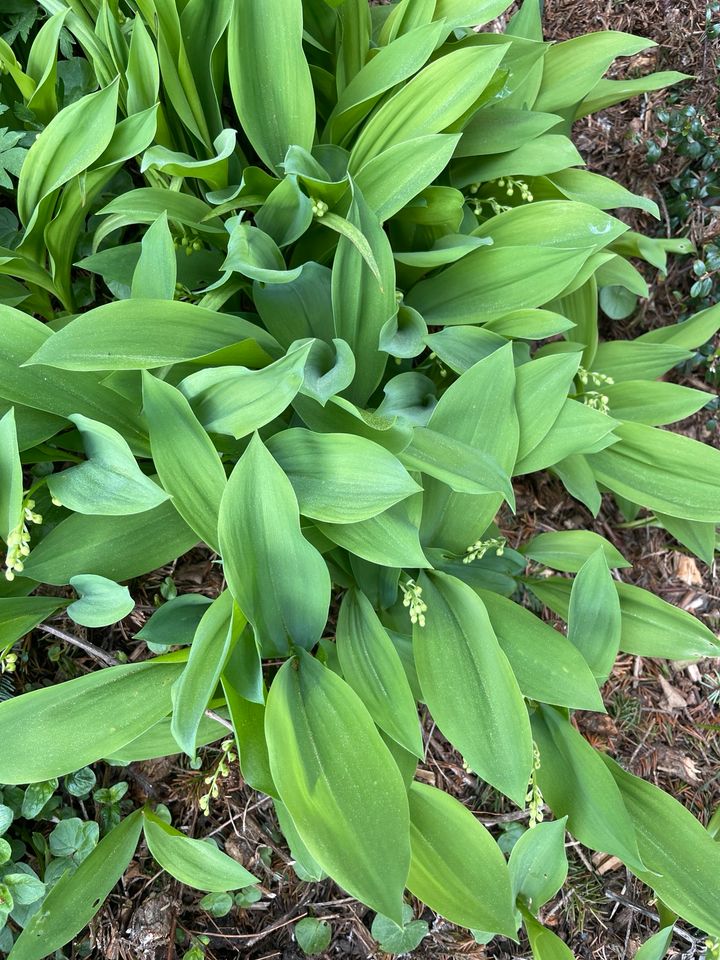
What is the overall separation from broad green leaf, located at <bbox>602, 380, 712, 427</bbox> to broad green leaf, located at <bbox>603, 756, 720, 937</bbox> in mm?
849

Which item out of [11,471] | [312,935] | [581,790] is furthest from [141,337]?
[312,935]

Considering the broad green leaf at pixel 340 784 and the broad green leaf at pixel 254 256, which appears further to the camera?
the broad green leaf at pixel 254 256

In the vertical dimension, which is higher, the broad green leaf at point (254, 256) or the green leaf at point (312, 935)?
the broad green leaf at point (254, 256)

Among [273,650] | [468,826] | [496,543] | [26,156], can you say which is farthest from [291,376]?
[468,826]

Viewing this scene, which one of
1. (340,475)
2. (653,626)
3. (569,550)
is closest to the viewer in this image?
(340,475)

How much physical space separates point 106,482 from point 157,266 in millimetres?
387

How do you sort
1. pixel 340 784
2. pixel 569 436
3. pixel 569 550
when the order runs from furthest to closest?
1. pixel 569 550
2. pixel 569 436
3. pixel 340 784

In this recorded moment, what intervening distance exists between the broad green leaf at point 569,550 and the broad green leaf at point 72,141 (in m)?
1.22

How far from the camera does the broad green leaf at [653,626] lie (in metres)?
1.40

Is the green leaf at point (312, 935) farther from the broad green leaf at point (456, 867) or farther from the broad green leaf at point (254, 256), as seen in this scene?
the broad green leaf at point (254, 256)

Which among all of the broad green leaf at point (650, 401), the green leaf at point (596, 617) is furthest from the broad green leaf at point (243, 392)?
the broad green leaf at point (650, 401)

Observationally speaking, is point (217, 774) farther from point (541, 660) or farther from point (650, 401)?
point (650, 401)

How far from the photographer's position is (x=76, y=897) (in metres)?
1.23

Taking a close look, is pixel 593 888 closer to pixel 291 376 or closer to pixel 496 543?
pixel 496 543
